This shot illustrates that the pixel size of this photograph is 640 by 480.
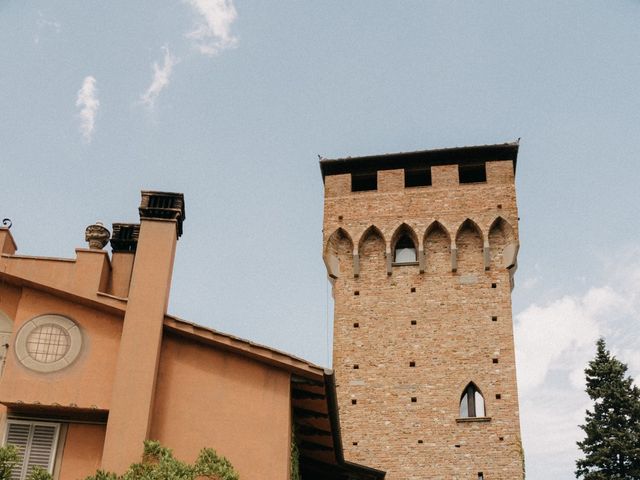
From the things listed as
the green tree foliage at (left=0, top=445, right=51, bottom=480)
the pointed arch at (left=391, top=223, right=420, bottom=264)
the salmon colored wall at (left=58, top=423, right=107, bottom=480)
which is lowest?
the green tree foliage at (left=0, top=445, right=51, bottom=480)

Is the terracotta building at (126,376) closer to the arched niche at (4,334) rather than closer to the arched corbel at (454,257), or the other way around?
the arched niche at (4,334)

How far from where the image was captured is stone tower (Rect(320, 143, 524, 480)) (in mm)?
21734

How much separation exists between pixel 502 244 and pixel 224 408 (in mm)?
14574

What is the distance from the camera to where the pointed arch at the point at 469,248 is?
2423cm

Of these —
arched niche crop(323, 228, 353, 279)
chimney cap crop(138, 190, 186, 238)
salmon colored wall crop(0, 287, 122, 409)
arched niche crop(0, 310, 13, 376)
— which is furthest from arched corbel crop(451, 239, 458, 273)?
arched niche crop(0, 310, 13, 376)

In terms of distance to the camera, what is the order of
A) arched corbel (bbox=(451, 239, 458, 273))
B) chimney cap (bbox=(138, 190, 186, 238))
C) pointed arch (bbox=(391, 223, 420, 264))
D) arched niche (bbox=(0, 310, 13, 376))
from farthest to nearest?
1. pointed arch (bbox=(391, 223, 420, 264))
2. arched corbel (bbox=(451, 239, 458, 273))
3. chimney cap (bbox=(138, 190, 186, 238))
4. arched niche (bbox=(0, 310, 13, 376))

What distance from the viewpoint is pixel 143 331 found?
11844mm

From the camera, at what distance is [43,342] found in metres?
12.0

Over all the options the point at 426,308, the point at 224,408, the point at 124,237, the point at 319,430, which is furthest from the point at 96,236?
the point at 426,308

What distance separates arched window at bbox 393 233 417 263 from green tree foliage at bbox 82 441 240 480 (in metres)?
14.5

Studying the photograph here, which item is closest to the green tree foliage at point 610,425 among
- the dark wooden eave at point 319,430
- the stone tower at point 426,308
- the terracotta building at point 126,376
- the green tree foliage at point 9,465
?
the stone tower at point 426,308

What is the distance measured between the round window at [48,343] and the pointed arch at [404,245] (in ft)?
46.3

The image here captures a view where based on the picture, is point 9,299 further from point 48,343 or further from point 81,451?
point 81,451

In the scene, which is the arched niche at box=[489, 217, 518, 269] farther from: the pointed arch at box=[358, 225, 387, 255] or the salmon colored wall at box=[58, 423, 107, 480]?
the salmon colored wall at box=[58, 423, 107, 480]
